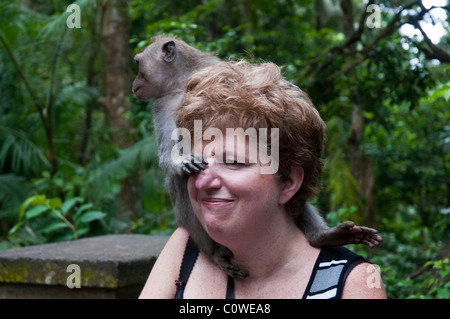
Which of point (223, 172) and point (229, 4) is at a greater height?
point (229, 4)

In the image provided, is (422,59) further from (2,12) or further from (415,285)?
(2,12)

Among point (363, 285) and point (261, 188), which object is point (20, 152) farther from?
point (363, 285)

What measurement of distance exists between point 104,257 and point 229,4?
277 inches

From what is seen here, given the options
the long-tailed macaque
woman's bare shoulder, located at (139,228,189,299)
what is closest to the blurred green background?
the long-tailed macaque

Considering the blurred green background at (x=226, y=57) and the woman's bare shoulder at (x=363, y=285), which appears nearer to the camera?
the woman's bare shoulder at (x=363, y=285)

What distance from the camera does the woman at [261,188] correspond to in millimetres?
1633

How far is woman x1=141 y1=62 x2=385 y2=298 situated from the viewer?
1633 mm

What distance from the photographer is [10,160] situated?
6.83 meters

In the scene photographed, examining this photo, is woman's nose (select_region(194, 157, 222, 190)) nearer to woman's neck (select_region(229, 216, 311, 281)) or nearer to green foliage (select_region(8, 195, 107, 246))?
woman's neck (select_region(229, 216, 311, 281))

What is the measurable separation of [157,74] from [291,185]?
1.91 meters

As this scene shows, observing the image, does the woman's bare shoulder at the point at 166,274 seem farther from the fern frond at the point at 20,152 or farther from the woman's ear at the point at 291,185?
the fern frond at the point at 20,152

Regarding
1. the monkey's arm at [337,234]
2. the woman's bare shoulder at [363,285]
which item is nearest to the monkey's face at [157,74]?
the monkey's arm at [337,234]

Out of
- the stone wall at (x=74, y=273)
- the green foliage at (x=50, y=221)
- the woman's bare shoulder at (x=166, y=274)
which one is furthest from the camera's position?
the green foliage at (x=50, y=221)
